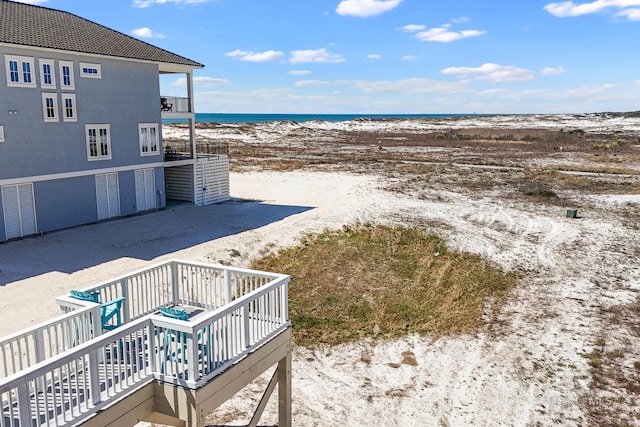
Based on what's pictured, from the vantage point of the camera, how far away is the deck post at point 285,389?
836cm

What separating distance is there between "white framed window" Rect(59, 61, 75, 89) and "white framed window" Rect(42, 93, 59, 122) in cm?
59

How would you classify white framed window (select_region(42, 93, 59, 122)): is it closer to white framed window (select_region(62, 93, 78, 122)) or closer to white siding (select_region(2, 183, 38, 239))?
white framed window (select_region(62, 93, 78, 122))

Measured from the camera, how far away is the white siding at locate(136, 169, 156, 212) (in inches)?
966

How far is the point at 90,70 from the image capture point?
21562 millimetres

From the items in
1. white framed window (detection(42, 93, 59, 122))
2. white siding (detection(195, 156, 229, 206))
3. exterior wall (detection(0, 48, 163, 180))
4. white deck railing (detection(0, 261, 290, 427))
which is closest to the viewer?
white deck railing (detection(0, 261, 290, 427))

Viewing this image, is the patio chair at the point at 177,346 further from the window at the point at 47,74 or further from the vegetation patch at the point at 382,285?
the window at the point at 47,74

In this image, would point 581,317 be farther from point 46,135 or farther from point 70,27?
point 70,27

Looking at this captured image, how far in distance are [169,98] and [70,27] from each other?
536 cm

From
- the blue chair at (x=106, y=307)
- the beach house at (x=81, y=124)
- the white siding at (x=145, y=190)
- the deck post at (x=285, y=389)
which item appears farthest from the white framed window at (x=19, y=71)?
the deck post at (x=285, y=389)

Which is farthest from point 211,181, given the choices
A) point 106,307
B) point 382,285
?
point 106,307

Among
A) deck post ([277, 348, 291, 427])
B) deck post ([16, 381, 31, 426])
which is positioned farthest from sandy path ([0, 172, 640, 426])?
deck post ([16, 381, 31, 426])

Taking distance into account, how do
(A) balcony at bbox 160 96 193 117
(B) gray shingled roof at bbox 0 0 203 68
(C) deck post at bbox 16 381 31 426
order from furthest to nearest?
(A) balcony at bbox 160 96 193 117 → (B) gray shingled roof at bbox 0 0 203 68 → (C) deck post at bbox 16 381 31 426

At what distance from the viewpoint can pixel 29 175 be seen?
63.8 feet

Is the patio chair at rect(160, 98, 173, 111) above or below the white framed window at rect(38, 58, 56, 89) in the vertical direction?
below
